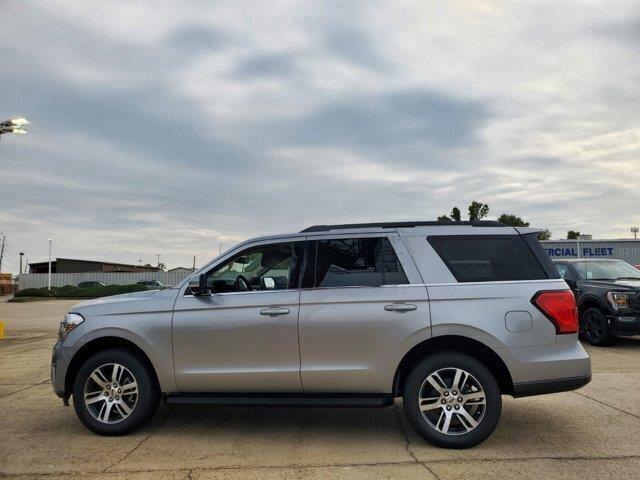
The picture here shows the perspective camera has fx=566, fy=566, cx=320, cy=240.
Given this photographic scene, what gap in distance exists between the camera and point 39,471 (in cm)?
439

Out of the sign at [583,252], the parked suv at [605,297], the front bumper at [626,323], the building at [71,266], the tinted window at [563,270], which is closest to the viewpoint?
the front bumper at [626,323]

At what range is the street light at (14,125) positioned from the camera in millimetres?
A: 16078

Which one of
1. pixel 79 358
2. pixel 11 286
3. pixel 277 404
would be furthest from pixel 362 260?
pixel 11 286

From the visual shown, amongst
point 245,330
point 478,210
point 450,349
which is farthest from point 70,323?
point 478,210

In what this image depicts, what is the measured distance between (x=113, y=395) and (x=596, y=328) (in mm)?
9217

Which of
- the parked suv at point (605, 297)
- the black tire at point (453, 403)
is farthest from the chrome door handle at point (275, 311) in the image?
the parked suv at point (605, 297)

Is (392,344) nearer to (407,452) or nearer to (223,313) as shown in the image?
(407,452)

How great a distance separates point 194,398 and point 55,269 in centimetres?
9098

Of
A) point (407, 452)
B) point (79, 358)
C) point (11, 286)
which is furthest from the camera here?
point (11, 286)

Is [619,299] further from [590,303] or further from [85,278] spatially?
[85,278]

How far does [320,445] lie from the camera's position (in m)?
4.94

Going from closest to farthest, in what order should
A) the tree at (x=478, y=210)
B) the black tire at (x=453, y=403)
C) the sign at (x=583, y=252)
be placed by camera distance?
1. the black tire at (x=453, y=403)
2. the sign at (x=583, y=252)
3. the tree at (x=478, y=210)

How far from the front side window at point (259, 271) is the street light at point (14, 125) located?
44.6 feet

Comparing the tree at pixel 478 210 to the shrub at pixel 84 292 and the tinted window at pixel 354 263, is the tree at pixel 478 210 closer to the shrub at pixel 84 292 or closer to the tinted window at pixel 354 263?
the shrub at pixel 84 292
